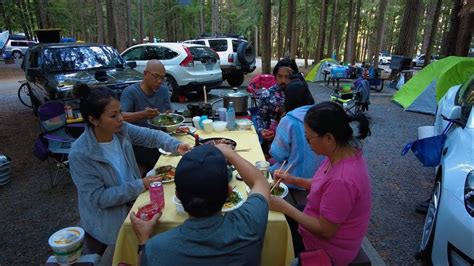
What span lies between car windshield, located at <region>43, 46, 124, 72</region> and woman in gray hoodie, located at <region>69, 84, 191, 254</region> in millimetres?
4879

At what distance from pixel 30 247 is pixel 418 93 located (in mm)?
9263

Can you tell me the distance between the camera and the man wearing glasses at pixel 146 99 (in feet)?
11.6

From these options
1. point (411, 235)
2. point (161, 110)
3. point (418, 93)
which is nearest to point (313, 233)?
point (411, 235)

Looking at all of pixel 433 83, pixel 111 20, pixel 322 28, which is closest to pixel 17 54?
pixel 111 20

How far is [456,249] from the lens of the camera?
6.87 feet

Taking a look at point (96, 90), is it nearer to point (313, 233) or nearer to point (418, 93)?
point (313, 233)

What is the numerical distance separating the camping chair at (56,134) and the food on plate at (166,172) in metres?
2.38

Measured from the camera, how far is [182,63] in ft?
29.7

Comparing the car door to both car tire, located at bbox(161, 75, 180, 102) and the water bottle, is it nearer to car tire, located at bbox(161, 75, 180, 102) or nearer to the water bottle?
car tire, located at bbox(161, 75, 180, 102)

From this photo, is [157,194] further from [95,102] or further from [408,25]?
[408,25]

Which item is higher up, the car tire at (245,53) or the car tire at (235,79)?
the car tire at (245,53)

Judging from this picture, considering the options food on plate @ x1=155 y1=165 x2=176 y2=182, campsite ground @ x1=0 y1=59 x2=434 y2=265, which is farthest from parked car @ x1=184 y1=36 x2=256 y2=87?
food on plate @ x1=155 y1=165 x2=176 y2=182

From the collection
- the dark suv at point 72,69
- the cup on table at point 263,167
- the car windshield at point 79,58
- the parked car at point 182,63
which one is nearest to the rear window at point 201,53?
the parked car at point 182,63

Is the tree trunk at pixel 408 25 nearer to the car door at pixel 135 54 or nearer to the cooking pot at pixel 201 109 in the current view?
the car door at pixel 135 54
